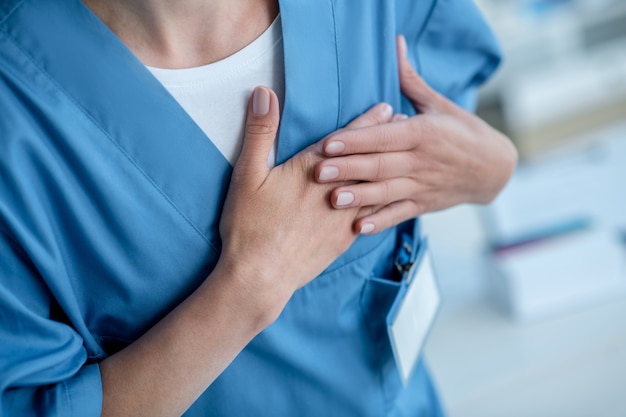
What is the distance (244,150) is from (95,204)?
16 centimetres

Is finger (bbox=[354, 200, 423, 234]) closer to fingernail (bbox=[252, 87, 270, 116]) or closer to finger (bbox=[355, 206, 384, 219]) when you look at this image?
finger (bbox=[355, 206, 384, 219])

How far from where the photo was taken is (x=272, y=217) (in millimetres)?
739

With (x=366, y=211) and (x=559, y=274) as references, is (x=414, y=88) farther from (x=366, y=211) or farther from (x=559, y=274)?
(x=559, y=274)

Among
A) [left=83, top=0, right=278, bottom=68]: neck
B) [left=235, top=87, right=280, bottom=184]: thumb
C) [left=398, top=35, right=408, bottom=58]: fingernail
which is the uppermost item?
[left=83, top=0, right=278, bottom=68]: neck

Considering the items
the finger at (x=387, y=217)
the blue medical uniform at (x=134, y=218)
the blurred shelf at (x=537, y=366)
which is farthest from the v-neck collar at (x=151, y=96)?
the blurred shelf at (x=537, y=366)

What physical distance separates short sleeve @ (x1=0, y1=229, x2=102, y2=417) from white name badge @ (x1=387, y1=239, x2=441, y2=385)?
34 centimetres

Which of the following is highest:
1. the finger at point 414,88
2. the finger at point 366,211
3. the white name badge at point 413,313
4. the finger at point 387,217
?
the finger at point 414,88

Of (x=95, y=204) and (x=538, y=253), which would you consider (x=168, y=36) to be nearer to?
(x=95, y=204)

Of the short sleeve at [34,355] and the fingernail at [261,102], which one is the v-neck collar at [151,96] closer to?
the fingernail at [261,102]

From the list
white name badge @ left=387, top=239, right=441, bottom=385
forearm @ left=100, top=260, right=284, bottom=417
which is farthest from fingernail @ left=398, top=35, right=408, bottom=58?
forearm @ left=100, top=260, right=284, bottom=417

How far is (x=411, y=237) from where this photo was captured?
36.6 inches

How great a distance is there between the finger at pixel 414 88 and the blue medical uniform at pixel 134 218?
18 mm

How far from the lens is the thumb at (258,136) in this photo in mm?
738

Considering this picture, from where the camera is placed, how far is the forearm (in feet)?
2.32
